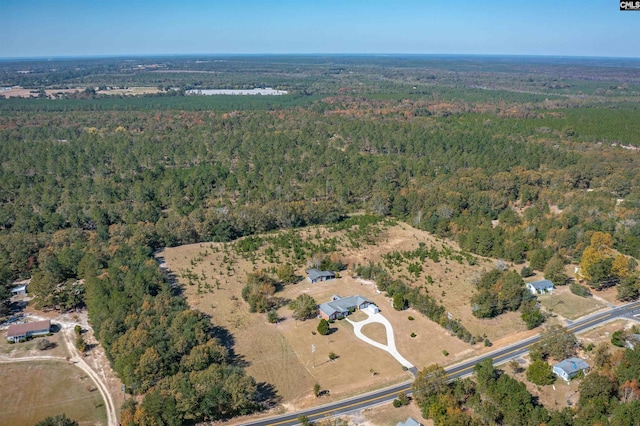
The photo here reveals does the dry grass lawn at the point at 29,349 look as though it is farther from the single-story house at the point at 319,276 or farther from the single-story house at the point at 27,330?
the single-story house at the point at 319,276

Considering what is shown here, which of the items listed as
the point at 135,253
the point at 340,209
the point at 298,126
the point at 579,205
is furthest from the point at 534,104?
the point at 135,253

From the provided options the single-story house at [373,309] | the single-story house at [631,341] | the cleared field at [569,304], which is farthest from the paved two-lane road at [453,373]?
the single-story house at [373,309]

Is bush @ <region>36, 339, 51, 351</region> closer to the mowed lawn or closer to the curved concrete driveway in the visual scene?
the mowed lawn

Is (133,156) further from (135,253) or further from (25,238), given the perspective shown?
(135,253)

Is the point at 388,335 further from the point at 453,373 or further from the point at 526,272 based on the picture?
the point at 526,272

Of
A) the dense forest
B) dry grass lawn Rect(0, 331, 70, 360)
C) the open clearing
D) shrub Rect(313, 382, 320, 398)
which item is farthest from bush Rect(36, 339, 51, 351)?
shrub Rect(313, 382, 320, 398)

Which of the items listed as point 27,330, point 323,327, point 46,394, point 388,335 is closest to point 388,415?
point 388,335
